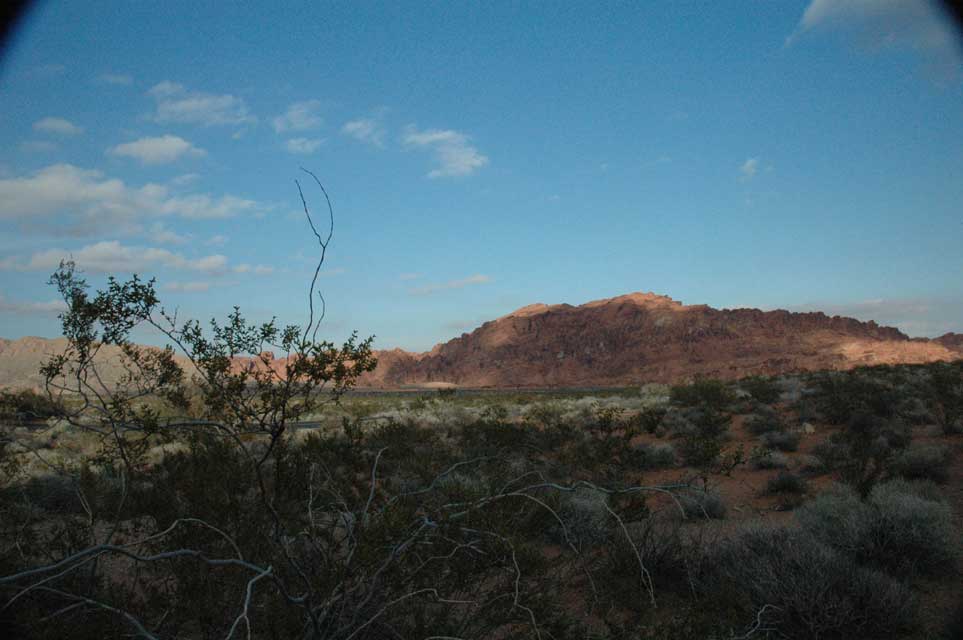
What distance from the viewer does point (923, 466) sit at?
32.1 feet

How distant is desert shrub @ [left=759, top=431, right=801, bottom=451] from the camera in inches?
539

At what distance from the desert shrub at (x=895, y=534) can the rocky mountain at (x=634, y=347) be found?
63123 mm

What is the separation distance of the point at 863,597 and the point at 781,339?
8824 centimetres

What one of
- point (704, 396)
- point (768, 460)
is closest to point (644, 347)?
point (704, 396)

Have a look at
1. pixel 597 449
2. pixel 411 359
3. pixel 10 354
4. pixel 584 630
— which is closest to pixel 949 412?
pixel 597 449

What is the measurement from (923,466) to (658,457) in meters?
4.87

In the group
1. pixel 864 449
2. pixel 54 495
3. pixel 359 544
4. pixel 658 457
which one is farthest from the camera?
pixel 658 457

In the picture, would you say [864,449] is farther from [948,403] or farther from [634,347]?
[634,347]

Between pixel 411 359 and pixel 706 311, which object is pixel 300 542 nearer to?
pixel 706 311

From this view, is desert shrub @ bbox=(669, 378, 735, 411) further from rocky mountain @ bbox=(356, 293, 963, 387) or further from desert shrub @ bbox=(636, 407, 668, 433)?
rocky mountain @ bbox=(356, 293, 963, 387)

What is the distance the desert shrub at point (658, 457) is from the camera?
12930mm

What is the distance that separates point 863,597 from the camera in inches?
202

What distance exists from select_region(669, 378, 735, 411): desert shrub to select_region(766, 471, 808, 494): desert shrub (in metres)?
10.6

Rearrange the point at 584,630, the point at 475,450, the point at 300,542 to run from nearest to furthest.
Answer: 1. the point at 584,630
2. the point at 300,542
3. the point at 475,450
